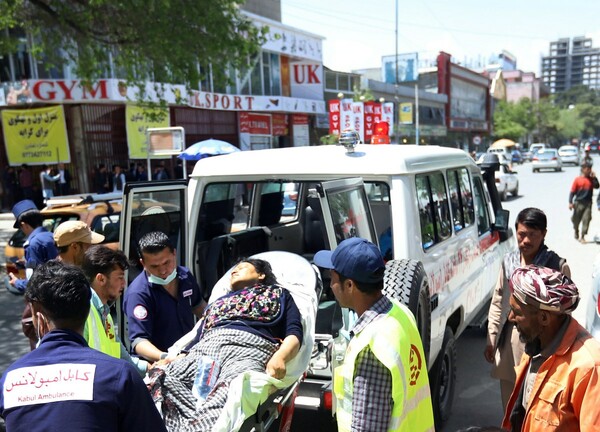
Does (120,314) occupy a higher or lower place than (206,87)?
lower

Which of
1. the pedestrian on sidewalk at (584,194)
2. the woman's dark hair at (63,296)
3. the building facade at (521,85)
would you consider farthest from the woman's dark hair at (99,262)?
the building facade at (521,85)

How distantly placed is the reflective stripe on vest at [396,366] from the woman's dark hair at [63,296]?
3.37 feet

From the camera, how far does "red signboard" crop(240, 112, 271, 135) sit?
2555 centimetres

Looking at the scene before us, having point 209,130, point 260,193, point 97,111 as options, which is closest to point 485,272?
point 260,193

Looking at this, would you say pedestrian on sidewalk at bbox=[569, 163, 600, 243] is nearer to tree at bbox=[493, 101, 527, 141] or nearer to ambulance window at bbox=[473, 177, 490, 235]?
ambulance window at bbox=[473, 177, 490, 235]

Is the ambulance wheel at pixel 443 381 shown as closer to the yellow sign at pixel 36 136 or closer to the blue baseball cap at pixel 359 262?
the blue baseball cap at pixel 359 262

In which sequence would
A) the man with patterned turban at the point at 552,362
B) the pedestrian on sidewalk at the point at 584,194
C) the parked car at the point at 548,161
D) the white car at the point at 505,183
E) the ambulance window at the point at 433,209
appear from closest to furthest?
the man with patterned turban at the point at 552,362 < the ambulance window at the point at 433,209 < the pedestrian on sidewalk at the point at 584,194 < the white car at the point at 505,183 < the parked car at the point at 548,161

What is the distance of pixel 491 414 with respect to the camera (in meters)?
4.30

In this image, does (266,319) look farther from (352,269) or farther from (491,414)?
(491,414)

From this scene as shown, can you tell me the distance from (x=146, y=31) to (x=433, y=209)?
903cm

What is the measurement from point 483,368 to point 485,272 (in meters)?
0.98

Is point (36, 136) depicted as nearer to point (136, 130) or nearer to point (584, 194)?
point (136, 130)

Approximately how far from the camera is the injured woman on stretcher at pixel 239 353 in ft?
8.38

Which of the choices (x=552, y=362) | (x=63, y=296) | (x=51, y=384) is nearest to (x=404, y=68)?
(x=552, y=362)
